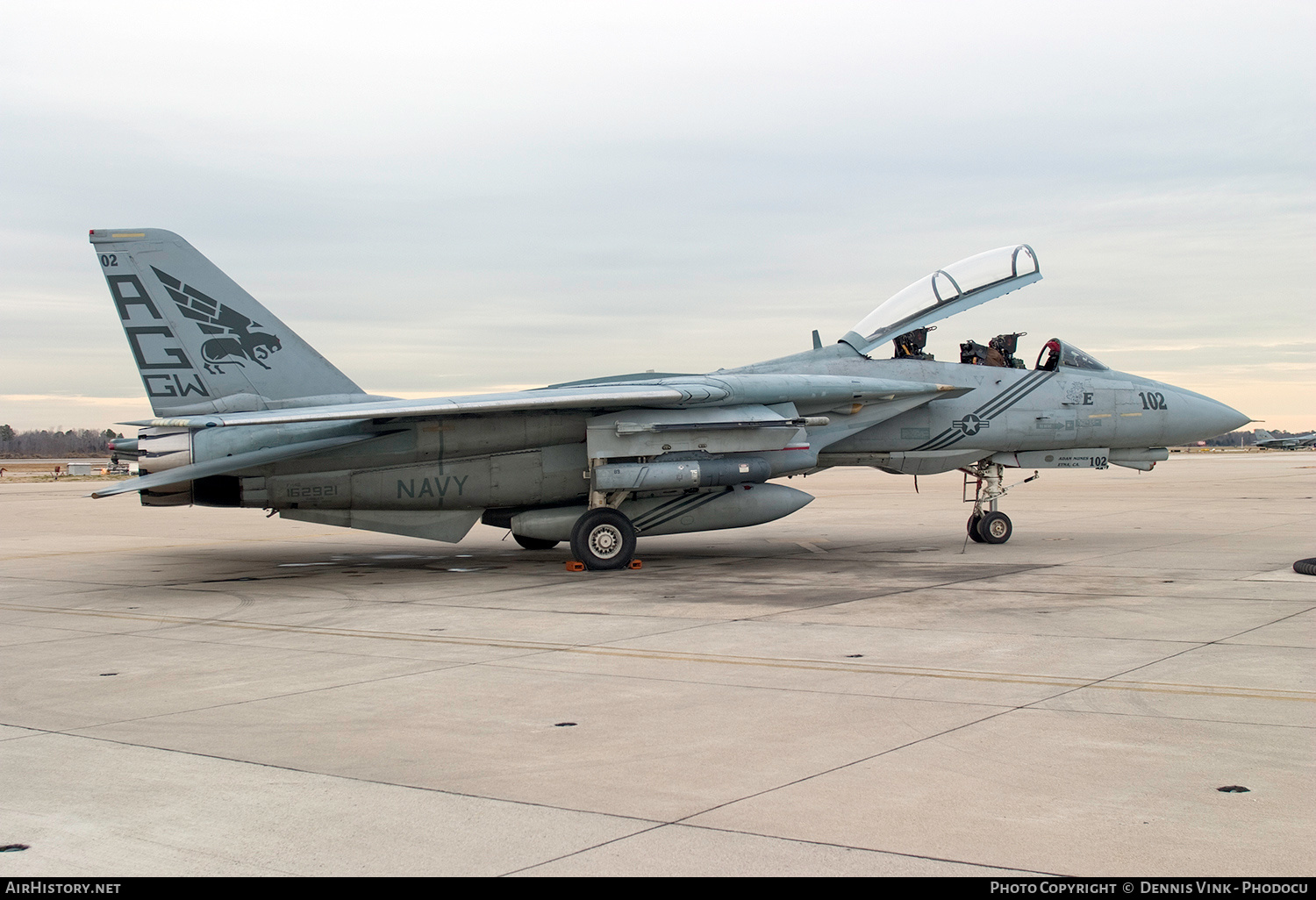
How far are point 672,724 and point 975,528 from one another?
37.6ft

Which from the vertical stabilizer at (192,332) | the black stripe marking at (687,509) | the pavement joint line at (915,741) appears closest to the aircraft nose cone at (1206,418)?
the black stripe marking at (687,509)

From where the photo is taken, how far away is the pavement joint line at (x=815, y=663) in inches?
242

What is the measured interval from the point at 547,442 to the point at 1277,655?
29.0ft

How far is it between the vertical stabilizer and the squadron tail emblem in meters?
0.01

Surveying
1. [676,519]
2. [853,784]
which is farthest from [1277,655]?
[676,519]

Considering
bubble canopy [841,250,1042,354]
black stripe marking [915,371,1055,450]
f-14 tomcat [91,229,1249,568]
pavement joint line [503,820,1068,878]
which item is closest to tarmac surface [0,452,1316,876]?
pavement joint line [503,820,1068,878]

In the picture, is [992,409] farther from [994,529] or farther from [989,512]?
[994,529]

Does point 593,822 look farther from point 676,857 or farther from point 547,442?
point 547,442

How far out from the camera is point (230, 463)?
41.4 feet

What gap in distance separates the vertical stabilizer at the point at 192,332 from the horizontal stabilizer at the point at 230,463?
3.05 feet

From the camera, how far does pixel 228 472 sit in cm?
1289

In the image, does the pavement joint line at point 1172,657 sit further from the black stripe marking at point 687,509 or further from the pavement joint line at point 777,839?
the black stripe marking at point 687,509

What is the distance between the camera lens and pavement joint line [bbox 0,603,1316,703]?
6.14 m

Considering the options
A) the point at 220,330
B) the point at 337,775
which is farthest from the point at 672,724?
the point at 220,330
